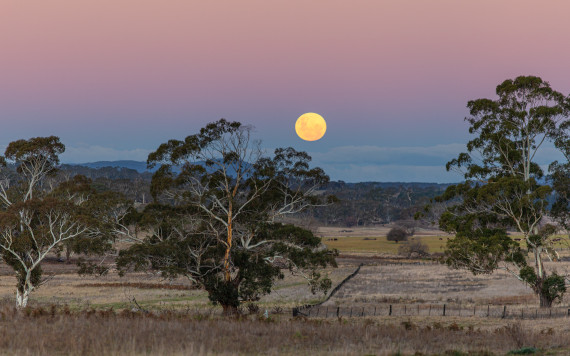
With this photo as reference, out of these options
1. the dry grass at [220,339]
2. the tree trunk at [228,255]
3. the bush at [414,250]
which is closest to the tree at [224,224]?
the tree trunk at [228,255]

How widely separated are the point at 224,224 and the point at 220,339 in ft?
63.5

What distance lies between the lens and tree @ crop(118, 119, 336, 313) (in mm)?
32250

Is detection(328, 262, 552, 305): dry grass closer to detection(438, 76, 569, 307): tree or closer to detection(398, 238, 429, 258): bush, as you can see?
detection(438, 76, 569, 307): tree

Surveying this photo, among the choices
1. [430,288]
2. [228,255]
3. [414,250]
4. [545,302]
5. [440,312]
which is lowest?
[430,288]

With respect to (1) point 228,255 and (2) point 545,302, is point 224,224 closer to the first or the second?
(1) point 228,255

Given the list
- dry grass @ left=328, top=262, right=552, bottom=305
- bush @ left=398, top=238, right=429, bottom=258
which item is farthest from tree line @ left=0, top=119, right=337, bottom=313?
bush @ left=398, top=238, right=429, bottom=258

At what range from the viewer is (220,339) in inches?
581

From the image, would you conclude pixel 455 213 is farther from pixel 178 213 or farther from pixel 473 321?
pixel 178 213

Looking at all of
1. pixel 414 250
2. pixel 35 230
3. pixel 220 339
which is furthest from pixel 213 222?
pixel 414 250

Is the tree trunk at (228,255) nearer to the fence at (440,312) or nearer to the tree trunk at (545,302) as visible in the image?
the fence at (440,312)

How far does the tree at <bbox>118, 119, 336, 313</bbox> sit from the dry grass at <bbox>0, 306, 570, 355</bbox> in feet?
43.1

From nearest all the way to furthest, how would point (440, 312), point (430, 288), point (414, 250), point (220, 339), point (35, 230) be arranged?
point (220, 339) → point (440, 312) → point (35, 230) → point (430, 288) → point (414, 250)

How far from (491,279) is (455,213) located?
106ft

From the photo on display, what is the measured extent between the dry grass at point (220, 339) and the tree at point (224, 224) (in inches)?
517
